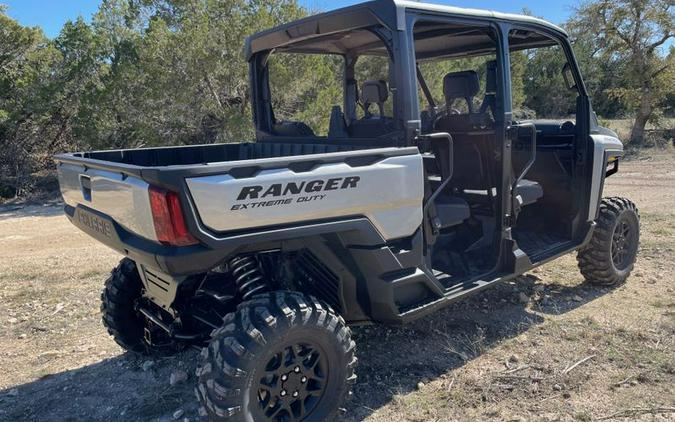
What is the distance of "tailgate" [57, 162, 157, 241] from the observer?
8.03 ft

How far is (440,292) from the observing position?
133 inches

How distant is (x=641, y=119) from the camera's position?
17859mm

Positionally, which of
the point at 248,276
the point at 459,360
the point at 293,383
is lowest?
the point at 459,360

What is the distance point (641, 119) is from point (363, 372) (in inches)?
704

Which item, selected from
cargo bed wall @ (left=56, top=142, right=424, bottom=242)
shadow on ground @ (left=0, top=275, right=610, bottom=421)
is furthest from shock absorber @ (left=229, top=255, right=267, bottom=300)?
shadow on ground @ (left=0, top=275, right=610, bottom=421)

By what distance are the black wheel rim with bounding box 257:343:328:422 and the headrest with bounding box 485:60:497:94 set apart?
84.5 inches

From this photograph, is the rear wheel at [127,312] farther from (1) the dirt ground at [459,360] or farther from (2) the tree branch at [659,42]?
(2) the tree branch at [659,42]

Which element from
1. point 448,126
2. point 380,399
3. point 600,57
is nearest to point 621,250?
point 448,126

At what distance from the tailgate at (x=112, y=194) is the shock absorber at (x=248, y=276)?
1.98ft

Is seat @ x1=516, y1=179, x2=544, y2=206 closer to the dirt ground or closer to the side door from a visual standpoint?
the side door

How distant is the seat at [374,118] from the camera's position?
11.9 feet

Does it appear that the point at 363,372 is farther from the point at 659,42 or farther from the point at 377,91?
the point at 659,42

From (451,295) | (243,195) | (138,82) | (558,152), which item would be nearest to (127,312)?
(243,195)

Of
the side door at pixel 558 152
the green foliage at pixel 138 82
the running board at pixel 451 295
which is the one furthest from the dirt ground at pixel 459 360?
the green foliage at pixel 138 82
